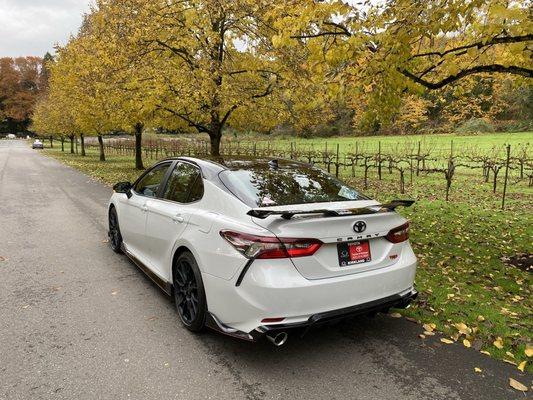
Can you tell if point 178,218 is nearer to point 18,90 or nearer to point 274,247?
point 274,247

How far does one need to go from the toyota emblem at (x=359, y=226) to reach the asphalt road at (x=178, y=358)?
1079mm

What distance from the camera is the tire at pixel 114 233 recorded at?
6359 millimetres

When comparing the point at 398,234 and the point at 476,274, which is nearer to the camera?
the point at 398,234

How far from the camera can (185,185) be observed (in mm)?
4426

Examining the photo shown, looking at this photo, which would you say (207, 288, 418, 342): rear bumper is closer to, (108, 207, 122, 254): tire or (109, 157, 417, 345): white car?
(109, 157, 417, 345): white car

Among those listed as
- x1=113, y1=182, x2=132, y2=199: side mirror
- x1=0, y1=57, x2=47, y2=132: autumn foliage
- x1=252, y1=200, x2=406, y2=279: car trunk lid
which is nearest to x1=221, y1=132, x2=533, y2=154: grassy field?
x1=113, y1=182, x2=132, y2=199: side mirror

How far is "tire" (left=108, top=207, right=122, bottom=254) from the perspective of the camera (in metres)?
6.36

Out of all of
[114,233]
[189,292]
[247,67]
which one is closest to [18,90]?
[247,67]

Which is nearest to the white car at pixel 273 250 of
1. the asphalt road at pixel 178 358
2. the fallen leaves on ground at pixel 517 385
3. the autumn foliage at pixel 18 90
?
the asphalt road at pixel 178 358

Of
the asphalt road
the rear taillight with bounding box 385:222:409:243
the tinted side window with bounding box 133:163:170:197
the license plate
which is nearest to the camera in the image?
the asphalt road

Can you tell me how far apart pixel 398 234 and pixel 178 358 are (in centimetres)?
215

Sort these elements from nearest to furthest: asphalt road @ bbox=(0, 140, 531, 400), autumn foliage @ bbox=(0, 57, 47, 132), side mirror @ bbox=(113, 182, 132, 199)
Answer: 1. asphalt road @ bbox=(0, 140, 531, 400)
2. side mirror @ bbox=(113, 182, 132, 199)
3. autumn foliage @ bbox=(0, 57, 47, 132)

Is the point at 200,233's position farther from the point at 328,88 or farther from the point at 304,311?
the point at 328,88

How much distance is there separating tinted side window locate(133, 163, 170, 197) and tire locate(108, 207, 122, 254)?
1005 millimetres
